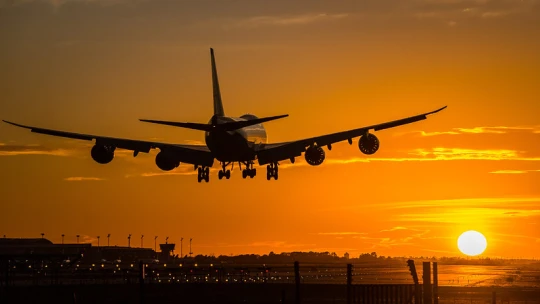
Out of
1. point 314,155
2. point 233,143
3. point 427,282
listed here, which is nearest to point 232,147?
point 233,143

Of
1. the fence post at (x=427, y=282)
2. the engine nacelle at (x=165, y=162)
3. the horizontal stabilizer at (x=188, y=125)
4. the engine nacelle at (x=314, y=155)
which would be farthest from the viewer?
the engine nacelle at (x=165, y=162)

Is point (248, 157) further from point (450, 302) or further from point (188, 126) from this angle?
point (450, 302)

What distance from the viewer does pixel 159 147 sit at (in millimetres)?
91938

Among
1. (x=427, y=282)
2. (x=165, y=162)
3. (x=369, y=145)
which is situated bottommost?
(x=427, y=282)

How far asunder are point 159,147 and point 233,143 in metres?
7.41

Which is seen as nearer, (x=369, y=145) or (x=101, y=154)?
(x=101, y=154)

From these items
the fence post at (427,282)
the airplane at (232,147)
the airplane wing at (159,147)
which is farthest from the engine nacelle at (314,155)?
the fence post at (427,282)

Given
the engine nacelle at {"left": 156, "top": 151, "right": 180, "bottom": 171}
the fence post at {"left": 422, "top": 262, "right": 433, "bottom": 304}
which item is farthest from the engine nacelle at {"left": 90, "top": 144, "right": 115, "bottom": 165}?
the fence post at {"left": 422, "top": 262, "right": 433, "bottom": 304}

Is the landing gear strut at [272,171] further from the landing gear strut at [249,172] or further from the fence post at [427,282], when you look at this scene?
the fence post at [427,282]

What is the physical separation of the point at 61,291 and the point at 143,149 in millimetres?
17565

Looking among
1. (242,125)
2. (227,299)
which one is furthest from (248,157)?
(227,299)

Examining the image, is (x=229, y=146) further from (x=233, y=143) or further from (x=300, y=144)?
(x=300, y=144)

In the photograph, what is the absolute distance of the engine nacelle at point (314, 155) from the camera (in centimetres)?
9144

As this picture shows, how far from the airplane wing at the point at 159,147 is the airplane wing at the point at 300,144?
5.71 metres
